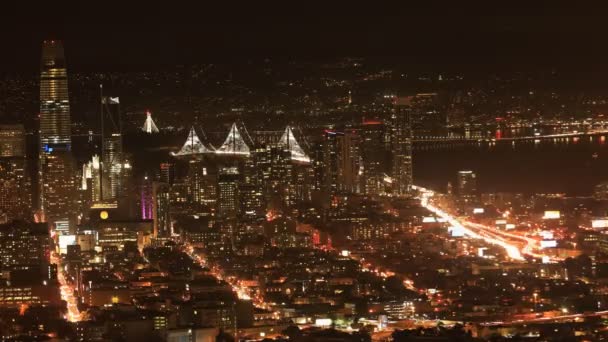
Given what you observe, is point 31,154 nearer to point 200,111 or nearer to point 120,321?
point 200,111

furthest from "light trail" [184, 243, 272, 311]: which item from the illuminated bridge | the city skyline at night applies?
the illuminated bridge

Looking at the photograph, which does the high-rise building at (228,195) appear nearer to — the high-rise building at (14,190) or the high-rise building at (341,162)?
the high-rise building at (341,162)

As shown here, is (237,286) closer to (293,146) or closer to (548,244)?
(548,244)

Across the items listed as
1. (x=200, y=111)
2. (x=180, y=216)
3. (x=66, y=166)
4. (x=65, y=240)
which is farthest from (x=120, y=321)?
(x=200, y=111)

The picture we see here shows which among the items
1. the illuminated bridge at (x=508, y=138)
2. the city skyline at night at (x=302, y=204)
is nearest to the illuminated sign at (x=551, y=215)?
the city skyline at night at (x=302, y=204)

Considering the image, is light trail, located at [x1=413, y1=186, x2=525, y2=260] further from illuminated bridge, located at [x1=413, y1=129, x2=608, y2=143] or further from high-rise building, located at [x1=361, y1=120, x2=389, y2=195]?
illuminated bridge, located at [x1=413, y1=129, x2=608, y2=143]
